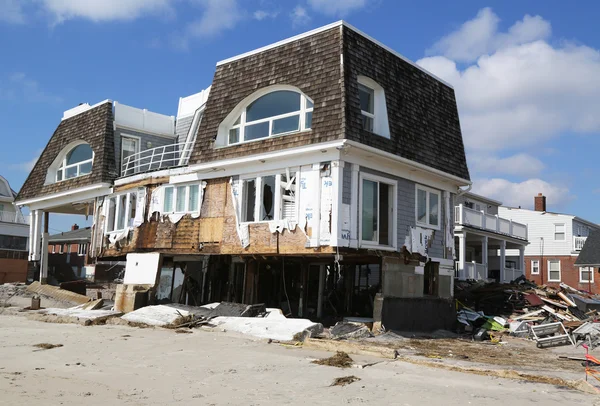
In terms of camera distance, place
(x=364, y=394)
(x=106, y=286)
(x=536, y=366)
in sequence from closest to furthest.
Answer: (x=364, y=394) → (x=536, y=366) → (x=106, y=286)

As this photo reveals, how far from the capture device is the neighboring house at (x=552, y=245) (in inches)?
1796

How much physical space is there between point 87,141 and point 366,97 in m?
13.1

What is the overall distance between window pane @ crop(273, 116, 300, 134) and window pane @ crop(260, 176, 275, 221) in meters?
1.48

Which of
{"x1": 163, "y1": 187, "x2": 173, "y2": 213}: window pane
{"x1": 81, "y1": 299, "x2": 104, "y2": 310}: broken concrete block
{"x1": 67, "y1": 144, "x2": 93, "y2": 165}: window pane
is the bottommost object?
{"x1": 81, "y1": 299, "x2": 104, "y2": 310}: broken concrete block

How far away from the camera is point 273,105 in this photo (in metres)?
17.9

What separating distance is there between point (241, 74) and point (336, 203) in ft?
19.6

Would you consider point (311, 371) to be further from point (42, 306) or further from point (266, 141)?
point (42, 306)

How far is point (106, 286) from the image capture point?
112 feet

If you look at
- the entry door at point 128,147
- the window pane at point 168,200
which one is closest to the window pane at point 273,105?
the window pane at point 168,200

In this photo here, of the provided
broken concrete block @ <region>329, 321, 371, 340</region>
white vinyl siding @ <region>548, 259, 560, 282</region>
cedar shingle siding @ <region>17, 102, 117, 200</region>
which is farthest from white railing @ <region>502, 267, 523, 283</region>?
cedar shingle siding @ <region>17, 102, 117, 200</region>

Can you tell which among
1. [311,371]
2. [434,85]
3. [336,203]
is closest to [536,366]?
[311,371]

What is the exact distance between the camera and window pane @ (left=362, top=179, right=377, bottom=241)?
16609 mm

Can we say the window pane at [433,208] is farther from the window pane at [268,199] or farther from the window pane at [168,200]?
the window pane at [168,200]

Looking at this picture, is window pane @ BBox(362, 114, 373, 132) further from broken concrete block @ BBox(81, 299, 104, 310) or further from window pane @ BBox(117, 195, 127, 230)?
broken concrete block @ BBox(81, 299, 104, 310)
